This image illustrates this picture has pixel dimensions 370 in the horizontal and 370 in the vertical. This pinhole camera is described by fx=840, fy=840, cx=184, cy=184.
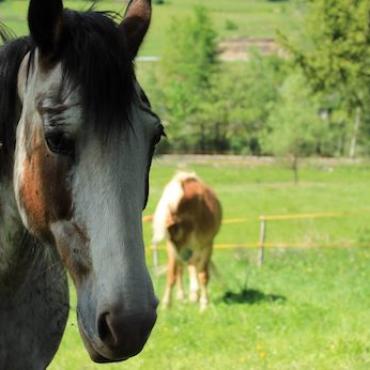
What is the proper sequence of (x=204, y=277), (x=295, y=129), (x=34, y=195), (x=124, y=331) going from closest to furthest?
1. (x=124, y=331)
2. (x=34, y=195)
3. (x=204, y=277)
4. (x=295, y=129)

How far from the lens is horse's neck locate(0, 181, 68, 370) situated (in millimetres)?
3143

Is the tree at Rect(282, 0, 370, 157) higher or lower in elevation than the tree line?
higher

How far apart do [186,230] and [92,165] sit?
30.0 ft

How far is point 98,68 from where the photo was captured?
2.60 meters

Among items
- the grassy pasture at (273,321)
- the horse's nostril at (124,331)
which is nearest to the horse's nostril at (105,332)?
the horse's nostril at (124,331)

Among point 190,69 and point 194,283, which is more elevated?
point 194,283

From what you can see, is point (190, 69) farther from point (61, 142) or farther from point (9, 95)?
point (61, 142)

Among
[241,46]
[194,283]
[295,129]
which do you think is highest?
[194,283]

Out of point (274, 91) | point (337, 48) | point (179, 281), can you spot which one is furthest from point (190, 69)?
point (179, 281)

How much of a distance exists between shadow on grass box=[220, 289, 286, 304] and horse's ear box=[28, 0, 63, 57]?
7973 mm

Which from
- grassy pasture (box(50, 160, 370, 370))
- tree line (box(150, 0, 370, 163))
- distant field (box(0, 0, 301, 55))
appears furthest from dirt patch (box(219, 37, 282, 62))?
grassy pasture (box(50, 160, 370, 370))

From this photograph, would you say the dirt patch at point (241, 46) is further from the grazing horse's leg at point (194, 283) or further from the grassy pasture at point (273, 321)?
the grazing horse's leg at point (194, 283)

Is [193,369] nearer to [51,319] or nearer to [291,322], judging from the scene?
[291,322]

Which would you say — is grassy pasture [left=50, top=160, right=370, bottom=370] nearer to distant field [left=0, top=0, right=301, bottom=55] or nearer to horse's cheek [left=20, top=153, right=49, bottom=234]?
horse's cheek [left=20, top=153, right=49, bottom=234]
